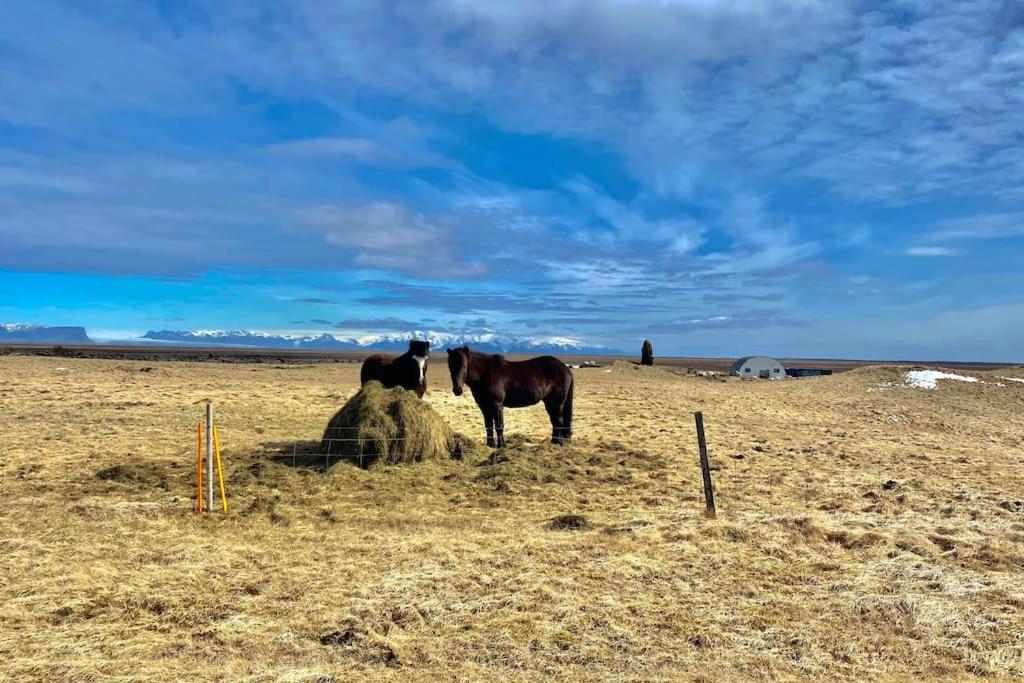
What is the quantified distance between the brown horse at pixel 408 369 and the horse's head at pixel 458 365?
1609mm

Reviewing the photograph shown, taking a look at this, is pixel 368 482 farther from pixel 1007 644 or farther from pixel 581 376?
pixel 581 376

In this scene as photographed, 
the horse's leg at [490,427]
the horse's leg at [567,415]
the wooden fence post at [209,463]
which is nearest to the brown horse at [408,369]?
the horse's leg at [490,427]

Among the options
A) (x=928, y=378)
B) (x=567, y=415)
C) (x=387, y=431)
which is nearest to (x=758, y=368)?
(x=928, y=378)

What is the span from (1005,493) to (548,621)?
30.3 feet

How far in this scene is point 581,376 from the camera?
116ft

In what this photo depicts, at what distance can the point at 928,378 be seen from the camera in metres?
29.0

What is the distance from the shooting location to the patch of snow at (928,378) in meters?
28.2

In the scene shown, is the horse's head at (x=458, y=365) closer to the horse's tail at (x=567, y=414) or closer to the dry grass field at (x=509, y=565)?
the dry grass field at (x=509, y=565)

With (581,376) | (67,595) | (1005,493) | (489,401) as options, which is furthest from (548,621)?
(581,376)

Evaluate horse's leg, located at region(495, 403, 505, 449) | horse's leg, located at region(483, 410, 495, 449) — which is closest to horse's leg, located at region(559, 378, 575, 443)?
horse's leg, located at region(495, 403, 505, 449)

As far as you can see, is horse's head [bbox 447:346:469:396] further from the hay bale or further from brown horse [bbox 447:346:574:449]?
the hay bale

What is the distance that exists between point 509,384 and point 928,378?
2454 cm

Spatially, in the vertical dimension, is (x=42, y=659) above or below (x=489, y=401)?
below

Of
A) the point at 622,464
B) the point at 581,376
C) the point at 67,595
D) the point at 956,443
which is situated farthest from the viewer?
the point at 581,376
